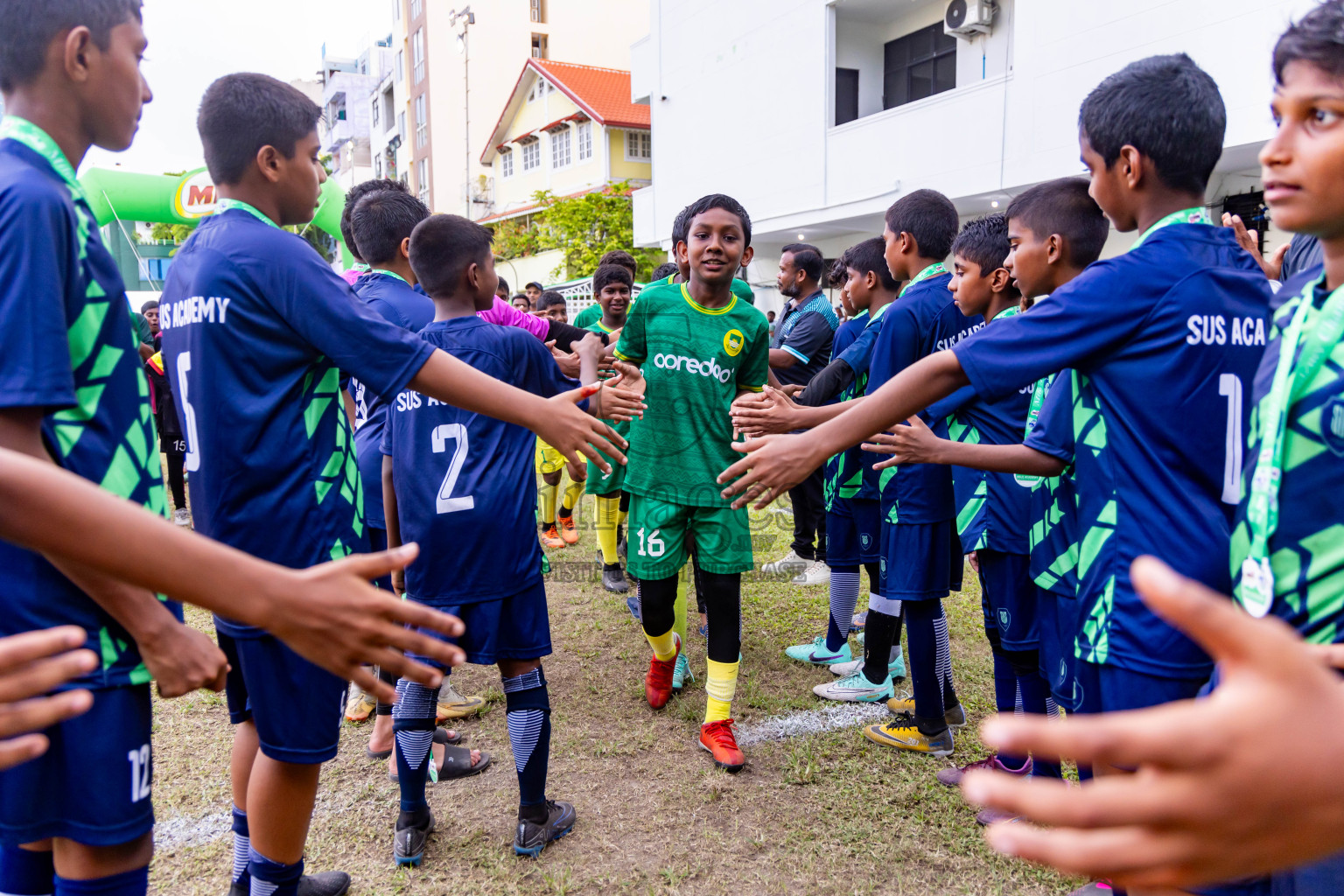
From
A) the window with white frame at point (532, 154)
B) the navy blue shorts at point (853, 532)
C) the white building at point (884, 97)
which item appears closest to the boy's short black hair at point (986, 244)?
the navy blue shorts at point (853, 532)

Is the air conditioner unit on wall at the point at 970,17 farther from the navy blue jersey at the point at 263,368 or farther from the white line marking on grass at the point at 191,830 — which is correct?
the white line marking on grass at the point at 191,830

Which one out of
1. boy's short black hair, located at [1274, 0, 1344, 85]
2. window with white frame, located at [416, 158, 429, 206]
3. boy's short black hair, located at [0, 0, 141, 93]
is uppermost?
window with white frame, located at [416, 158, 429, 206]

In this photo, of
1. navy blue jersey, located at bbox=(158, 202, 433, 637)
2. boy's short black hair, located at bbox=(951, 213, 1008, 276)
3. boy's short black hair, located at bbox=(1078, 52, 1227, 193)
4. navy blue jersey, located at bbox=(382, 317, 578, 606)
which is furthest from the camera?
boy's short black hair, located at bbox=(951, 213, 1008, 276)

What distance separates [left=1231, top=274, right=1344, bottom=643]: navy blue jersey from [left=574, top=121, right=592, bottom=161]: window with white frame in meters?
28.4

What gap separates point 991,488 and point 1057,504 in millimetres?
759

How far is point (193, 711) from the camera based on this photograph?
4.20m

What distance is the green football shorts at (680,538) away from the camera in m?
3.68

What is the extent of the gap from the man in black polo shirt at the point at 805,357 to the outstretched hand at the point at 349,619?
4819mm

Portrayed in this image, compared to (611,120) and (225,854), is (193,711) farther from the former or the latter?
(611,120)

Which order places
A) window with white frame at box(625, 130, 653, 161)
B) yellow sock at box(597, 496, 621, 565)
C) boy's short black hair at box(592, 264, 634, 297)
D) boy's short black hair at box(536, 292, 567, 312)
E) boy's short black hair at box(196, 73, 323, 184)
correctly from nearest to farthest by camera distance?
boy's short black hair at box(196, 73, 323, 184), yellow sock at box(597, 496, 621, 565), boy's short black hair at box(592, 264, 634, 297), boy's short black hair at box(536, 292, 567, 312), window with white frame at box(625, 130, 653, 161)

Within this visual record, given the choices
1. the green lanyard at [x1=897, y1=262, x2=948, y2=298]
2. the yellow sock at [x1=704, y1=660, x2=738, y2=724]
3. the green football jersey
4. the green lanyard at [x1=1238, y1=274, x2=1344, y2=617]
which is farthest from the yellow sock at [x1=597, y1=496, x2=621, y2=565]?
the green lanyard at [x1=1238, y1=274, x2=1344, y2=617]

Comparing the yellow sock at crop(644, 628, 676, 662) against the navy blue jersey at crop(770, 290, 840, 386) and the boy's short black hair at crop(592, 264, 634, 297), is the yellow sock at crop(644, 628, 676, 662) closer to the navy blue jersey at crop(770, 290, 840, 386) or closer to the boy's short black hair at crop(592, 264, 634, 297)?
the navy blue jersey at crop(770, 290, 840, 386)

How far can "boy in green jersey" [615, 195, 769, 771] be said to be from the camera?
3701 millimetres

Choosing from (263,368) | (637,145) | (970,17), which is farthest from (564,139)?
(263,368)
